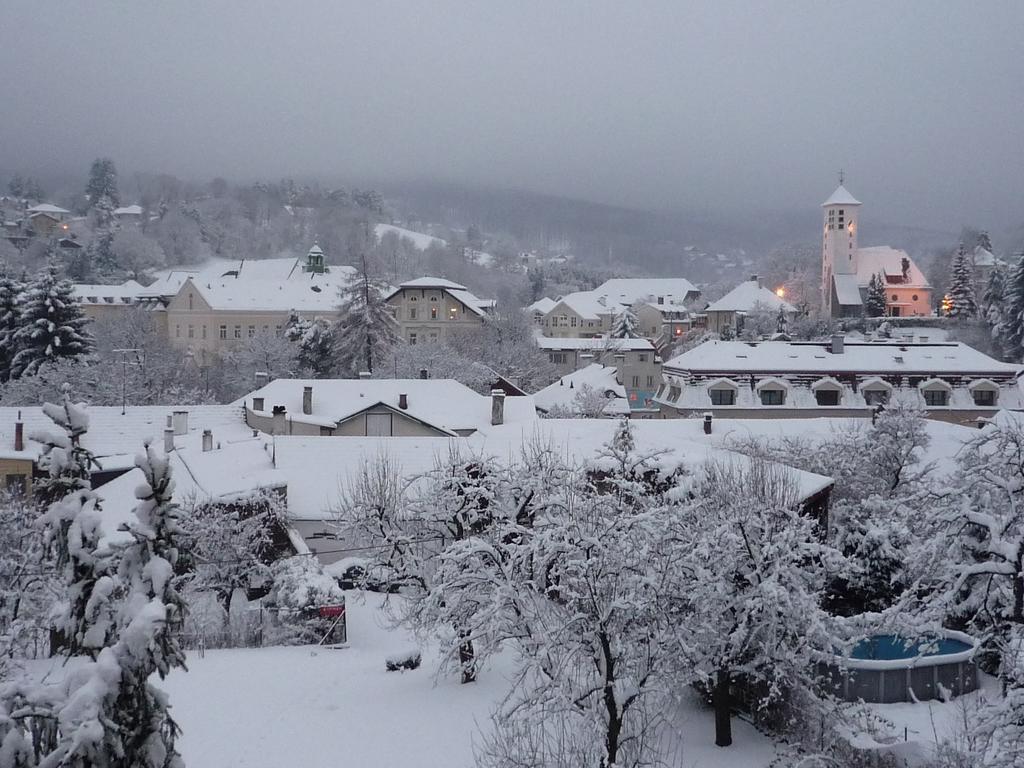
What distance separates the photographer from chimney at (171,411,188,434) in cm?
3331

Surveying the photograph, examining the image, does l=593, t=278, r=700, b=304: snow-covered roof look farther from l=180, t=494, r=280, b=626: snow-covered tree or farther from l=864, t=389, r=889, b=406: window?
l=180, t=494, r=280, b=626: snow-covered tree

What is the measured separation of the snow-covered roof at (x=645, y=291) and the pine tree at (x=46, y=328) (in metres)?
63.9

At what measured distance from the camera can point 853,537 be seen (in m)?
19.3

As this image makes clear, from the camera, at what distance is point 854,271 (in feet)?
305

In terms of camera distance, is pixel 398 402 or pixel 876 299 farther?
pixel 876 299

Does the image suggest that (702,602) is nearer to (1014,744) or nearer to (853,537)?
(1014,744)

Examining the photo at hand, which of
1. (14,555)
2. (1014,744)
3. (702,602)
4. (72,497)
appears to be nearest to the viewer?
(72,497)

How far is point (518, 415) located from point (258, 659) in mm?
21758

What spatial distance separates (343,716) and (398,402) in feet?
78.1

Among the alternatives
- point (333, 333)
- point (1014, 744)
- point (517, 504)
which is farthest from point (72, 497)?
point (333, 333)

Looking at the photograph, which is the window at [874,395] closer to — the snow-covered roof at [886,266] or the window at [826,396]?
the window at [826,396]

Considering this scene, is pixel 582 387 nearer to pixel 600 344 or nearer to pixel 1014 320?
pixel 600 344

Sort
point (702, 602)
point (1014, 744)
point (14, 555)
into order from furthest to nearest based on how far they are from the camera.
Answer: point (14, 555) → point (702, 602) → point (1014, 744)

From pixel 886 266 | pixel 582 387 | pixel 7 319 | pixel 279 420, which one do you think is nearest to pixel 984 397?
pixel 582 387
